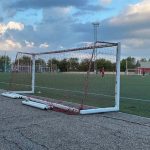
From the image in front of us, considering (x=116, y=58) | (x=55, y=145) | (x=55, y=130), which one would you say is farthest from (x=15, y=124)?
(x=116, y=58)

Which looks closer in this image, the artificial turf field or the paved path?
A: the paved path

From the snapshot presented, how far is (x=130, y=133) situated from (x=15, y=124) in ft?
9.97

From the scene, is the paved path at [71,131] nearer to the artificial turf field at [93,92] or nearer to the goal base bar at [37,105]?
the goal base bar at [37,105]

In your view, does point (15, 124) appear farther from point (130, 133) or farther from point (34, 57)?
point (34, 57)

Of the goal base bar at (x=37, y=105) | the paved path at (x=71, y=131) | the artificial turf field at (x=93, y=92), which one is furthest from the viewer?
the artificial turf field at (x=93, y=92)

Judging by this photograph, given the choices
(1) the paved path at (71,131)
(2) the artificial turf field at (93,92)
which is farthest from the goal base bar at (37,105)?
(2) the artificial turf field at (93,92)

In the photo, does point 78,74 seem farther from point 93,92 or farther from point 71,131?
point 71,131

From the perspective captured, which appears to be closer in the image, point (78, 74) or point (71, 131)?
point (71, 131)

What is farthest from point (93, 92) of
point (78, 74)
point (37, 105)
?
point (37, 105)

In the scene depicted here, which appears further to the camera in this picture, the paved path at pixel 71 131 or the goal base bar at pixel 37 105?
the goal base bar at pixel 37 105

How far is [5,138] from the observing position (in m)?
8.33

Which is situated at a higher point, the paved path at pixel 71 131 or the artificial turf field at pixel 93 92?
the artificial turf field at pixel 93 92

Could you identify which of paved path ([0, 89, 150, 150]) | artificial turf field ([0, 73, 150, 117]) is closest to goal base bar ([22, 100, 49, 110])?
paved path ([0, 89, 150, 150])

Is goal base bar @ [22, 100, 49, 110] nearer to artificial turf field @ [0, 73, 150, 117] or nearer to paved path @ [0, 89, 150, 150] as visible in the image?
paved path @ [0, 89, 150, 150]
